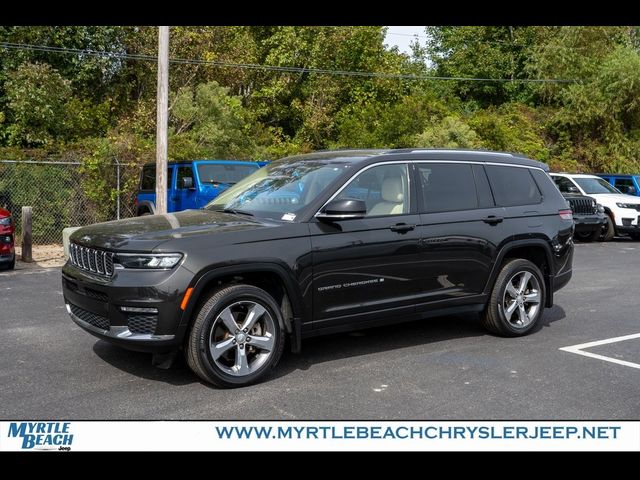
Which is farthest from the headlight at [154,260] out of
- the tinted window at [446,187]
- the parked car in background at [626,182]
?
the parked car in background at [626,182]

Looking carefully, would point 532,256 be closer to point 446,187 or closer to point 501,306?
point 501,306

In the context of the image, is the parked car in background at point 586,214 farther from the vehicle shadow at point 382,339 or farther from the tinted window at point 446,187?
the tinted window at point 446,187

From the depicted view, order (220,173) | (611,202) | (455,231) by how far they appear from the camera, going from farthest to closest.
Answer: (611,202)
(220,173)
(455,231)

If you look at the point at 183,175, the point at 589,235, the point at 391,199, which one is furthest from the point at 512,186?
the point at 589,235

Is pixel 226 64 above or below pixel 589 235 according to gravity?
above

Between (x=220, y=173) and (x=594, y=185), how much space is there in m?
10.7

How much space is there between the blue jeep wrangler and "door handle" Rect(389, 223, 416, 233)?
798 cm

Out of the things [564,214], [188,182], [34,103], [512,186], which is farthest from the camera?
[34,103]

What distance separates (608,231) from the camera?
60.1ft

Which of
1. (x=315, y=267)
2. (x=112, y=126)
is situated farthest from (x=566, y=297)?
(x=112, y=126)

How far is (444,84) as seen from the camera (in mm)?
39656
